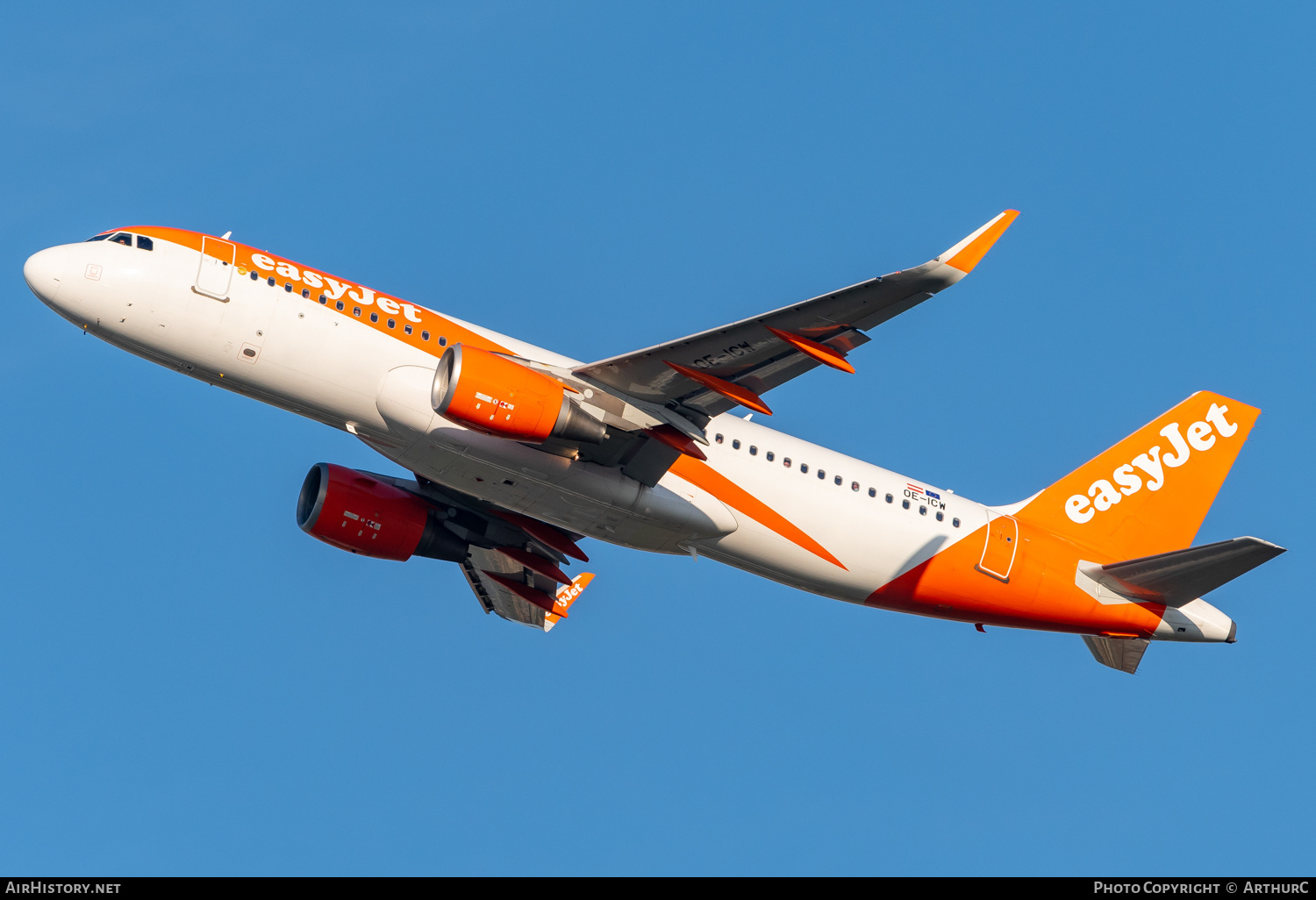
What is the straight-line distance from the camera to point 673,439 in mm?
29734

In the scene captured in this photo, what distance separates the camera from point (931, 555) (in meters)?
33.4

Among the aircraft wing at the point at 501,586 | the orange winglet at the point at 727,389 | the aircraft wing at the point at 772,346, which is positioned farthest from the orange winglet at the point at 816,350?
the aircraft wing at the point at 501,586

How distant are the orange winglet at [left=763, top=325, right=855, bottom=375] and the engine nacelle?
13041mm

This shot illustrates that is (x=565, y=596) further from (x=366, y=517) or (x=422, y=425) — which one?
(x=422, y=425)

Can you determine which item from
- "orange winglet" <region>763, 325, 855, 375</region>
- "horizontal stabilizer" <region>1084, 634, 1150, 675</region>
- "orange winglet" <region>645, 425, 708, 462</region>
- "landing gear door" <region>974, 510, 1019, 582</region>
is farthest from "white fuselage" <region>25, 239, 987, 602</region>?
"horizontal stabilizer" <region>1084, 634, 1150, 675</region>

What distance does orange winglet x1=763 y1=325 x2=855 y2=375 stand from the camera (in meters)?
26.3

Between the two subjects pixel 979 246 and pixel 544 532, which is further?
pixel 544 532

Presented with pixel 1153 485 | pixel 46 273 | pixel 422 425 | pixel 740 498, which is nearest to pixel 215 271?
pixel 46 273

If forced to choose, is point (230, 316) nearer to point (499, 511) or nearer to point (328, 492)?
point (328, 492)

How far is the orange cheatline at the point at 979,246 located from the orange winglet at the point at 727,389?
5.74 m

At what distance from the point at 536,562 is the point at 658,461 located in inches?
314

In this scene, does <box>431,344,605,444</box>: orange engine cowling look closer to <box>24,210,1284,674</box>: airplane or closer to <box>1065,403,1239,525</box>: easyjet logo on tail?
<box>24,210,1284,674</box>: airplane

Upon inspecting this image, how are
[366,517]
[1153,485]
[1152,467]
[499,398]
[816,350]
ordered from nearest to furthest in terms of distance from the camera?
[816,350]
[499,398]
[366,517]
[1153,485]
[1152,467]
